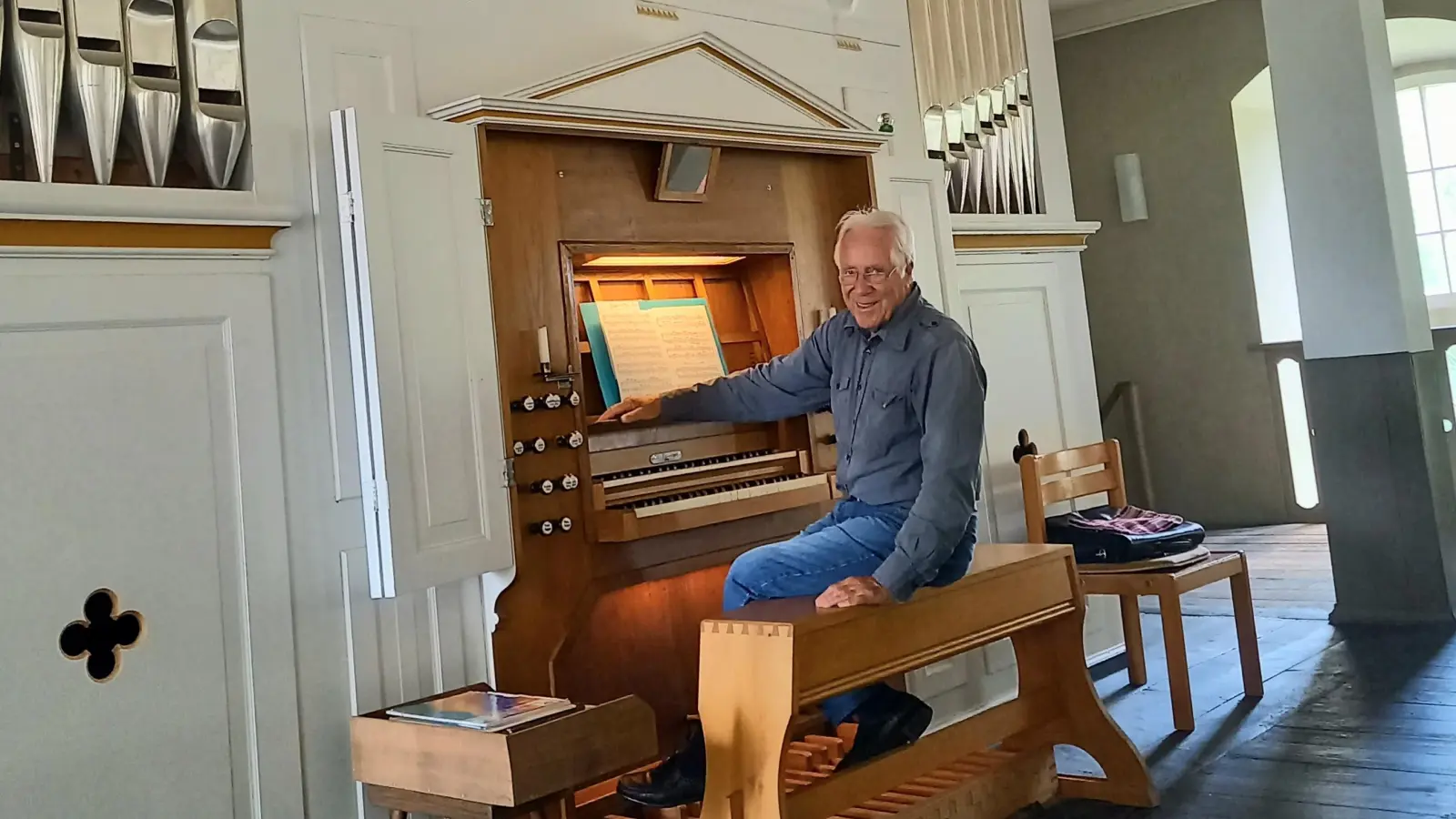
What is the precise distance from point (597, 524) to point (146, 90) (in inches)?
51.4

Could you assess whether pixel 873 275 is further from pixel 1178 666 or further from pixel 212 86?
pixel 1178 666

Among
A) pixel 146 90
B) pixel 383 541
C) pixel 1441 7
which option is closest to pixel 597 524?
pixel 383 541

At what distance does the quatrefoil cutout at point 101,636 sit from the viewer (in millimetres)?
2268

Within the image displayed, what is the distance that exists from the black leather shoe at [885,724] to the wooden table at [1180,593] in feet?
3.12

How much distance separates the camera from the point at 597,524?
9.44 feet

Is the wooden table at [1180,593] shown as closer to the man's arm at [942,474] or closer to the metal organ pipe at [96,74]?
the man's arm at [942,474]

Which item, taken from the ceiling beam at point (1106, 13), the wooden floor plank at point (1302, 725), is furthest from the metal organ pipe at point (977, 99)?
the ceiling beam at point (1106, 13)

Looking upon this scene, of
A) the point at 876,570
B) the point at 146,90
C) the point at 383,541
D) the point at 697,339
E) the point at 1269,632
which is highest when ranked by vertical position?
the point at 146,90

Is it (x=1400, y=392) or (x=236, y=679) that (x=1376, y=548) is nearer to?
(x=1400, y=392)

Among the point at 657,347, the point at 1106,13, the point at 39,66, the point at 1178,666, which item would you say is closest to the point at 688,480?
the point at 657,347

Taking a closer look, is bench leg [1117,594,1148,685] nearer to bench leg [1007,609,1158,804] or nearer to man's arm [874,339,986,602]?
bench leg [1007,609,1158,804]

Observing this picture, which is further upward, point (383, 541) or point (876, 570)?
point (383, 541)

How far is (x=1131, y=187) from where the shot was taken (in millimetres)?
7695

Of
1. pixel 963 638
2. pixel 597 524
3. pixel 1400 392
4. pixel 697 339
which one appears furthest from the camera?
pixel 1400 392
